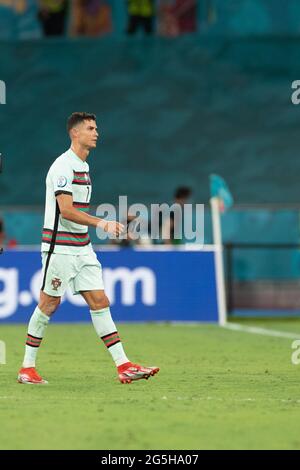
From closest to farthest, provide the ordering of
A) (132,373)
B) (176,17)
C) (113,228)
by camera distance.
Result: (113,228) → (132,373) → (176,17)

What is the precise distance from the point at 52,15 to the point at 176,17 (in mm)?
3056

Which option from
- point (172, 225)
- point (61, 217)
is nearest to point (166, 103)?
point (172, 225)

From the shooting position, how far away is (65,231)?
10.4 meters

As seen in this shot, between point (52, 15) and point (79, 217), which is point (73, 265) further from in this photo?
point (52, 15)

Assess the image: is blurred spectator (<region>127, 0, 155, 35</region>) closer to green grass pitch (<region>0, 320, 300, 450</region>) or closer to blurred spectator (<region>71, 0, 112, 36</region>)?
blurred spectator (<region>71, 0, 112, 36</region>)

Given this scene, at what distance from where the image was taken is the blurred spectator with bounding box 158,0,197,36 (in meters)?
28.9

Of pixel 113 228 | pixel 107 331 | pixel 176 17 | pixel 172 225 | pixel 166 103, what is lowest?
pixel 107 331

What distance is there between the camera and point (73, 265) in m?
10.4

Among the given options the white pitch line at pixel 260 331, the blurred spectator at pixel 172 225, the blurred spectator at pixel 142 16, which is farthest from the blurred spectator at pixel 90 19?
the white pitch line at pixel 260 331

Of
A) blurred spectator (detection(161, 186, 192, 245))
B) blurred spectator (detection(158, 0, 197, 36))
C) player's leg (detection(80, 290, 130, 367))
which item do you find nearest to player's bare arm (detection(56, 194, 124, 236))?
player's leg (detection(80, 290, 130, 367))
